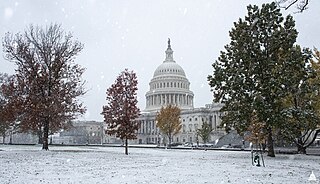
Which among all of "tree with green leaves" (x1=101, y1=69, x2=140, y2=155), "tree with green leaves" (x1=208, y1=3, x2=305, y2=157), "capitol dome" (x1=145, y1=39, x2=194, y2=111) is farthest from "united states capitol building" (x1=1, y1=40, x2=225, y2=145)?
"tree with green leaves" (x1=208, y1=3, x2=305, y2=157)

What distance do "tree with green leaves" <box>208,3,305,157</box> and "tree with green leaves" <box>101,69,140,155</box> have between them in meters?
9.51

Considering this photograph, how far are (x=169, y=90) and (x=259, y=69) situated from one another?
392 feet

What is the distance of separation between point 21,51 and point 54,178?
2519 cm

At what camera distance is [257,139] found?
990 inches

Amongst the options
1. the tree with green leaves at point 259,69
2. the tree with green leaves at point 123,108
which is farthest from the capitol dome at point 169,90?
the tree with green leaves at point 259,69

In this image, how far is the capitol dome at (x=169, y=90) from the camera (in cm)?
15225

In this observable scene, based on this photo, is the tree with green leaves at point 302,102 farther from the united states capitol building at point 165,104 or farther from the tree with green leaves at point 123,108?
the united states capitol building at point 165,104

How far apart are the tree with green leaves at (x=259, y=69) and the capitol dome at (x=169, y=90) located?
4543 inches

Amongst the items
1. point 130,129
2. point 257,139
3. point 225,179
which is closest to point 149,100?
point 130,129

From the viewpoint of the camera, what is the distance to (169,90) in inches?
5960

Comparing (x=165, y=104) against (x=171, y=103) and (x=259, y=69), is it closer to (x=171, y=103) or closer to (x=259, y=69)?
(x=171, y=103)

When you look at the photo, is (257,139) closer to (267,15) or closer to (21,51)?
(267,15)

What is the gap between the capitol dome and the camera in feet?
500

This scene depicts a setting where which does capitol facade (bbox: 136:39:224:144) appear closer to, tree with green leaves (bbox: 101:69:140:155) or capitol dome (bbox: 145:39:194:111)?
capitol dome (bbox: 145:39:194:111)
